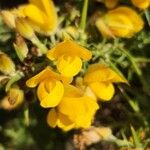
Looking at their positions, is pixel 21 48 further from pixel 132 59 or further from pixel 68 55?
pixel 132 59

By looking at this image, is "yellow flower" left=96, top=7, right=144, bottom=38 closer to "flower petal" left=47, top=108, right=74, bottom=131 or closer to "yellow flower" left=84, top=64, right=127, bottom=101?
"yellow flower" left=84, top=64, right=127, bottom=101

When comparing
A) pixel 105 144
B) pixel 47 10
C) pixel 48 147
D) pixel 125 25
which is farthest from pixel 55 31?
pixel 48 147

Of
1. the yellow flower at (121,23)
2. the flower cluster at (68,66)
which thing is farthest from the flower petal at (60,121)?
the yellow flower at (121,23)

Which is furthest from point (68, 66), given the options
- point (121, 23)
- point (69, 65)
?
point (121, 23)

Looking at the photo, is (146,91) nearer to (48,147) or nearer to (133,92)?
(133,92)

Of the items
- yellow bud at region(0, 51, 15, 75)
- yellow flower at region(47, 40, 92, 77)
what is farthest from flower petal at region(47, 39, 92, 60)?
yellow bud at region(0, 51, 15, 75)

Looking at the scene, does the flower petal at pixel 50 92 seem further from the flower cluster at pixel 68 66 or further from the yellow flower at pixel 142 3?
the yellow flower at pixel 142 3

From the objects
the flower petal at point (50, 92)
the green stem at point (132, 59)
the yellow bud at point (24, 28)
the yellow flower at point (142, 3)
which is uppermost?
the yellow bud at point (24, 28)
